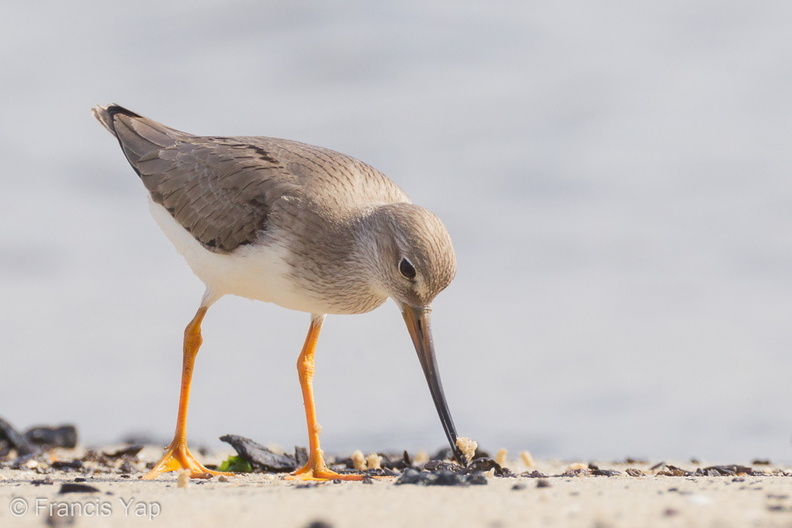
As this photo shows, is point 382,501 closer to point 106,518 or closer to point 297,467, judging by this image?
point 106,518

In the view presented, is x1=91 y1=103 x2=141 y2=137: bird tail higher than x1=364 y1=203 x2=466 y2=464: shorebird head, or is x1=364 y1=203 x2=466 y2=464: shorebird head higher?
x1=91 y1=103 x2=141 y2=137: bird tail

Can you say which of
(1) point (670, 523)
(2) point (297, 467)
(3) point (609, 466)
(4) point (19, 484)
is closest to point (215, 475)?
(2) point (297, 467)

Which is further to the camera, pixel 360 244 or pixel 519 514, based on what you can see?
pixel 360 244

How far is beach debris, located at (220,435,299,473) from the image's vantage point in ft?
25.7

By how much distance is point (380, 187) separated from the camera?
8094mm

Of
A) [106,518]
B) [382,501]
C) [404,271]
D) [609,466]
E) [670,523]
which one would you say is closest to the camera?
[670,523]

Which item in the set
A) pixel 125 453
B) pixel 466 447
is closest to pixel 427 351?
pixel 466 447

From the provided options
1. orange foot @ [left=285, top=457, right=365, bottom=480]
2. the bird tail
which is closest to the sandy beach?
orange foot @ [left=285, top=457, right=365, bottom=480]

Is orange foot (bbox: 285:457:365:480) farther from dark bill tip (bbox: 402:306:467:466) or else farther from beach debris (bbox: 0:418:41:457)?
beach debris (bbox: 0:418:41:457)

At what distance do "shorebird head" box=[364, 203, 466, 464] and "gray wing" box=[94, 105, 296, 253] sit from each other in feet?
3.71

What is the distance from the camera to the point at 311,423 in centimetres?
783

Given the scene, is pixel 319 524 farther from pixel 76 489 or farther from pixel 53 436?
pixel 53 436

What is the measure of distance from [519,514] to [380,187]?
14.1 ft

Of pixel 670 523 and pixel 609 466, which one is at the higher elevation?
pixel 609 466
